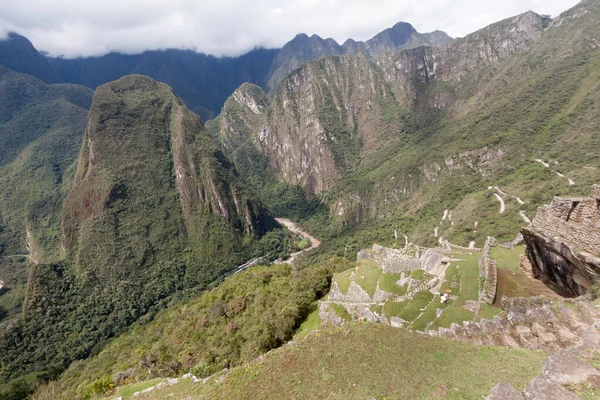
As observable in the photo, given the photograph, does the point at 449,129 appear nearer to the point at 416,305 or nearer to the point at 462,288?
the point at 462,288

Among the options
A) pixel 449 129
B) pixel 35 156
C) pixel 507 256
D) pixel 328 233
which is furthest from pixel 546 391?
pixel 35 156

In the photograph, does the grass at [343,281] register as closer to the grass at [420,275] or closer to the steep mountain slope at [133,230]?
the grass at [420,275]

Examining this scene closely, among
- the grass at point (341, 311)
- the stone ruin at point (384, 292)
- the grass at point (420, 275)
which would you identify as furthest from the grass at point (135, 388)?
the grass at point (420, 275)

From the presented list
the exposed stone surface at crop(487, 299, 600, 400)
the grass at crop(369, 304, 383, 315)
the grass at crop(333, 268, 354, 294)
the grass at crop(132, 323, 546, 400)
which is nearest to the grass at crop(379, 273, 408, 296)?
the grass at crop(369, 304, 383, 315)

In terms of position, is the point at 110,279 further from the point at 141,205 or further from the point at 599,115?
the point at 599,115

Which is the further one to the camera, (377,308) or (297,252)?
(297,252)

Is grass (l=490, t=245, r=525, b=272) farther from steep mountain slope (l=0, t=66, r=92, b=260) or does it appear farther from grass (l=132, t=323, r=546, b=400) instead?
steep mountain slope (l=0, t=66, r=92, b=260)

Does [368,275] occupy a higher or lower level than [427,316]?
higher
